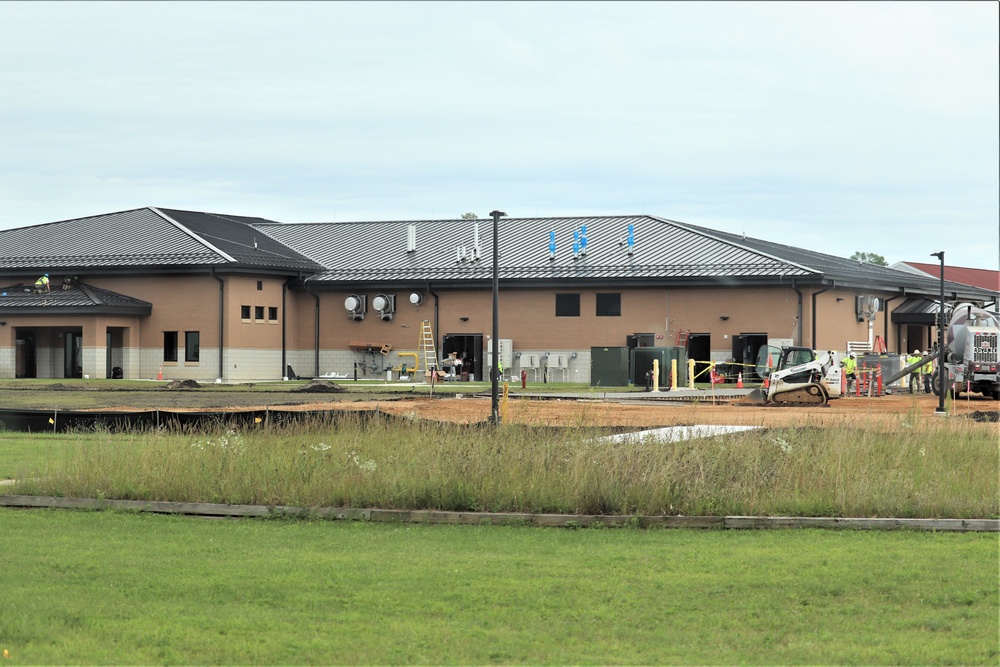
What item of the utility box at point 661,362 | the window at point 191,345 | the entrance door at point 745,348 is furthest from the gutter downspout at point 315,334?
the entrance door at point 745,348

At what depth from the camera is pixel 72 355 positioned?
58438 mm

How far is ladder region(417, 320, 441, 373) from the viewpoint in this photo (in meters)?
57.3

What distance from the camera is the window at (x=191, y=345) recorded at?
185 ft

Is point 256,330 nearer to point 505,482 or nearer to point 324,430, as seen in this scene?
point 324,430

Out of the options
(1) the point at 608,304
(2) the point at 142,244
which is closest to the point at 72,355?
(2) the point at 142,244

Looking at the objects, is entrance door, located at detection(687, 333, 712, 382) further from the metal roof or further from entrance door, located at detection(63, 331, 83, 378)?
entrance door, located at detection(63, 331, 83, 378)

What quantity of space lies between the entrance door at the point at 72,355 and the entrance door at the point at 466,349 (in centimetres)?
1737

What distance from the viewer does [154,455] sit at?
53.7ft

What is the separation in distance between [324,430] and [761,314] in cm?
3737

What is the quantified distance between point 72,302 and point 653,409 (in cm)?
3242

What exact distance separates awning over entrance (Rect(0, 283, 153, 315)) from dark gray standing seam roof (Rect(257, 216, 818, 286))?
931cm

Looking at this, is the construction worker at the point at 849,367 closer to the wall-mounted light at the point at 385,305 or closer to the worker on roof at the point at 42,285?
the wall-mounted light at the point at 385,305

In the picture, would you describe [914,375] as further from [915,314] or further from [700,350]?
[915,314]

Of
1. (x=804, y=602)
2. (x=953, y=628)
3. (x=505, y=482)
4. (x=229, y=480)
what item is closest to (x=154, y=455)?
(x=229, y=480)
